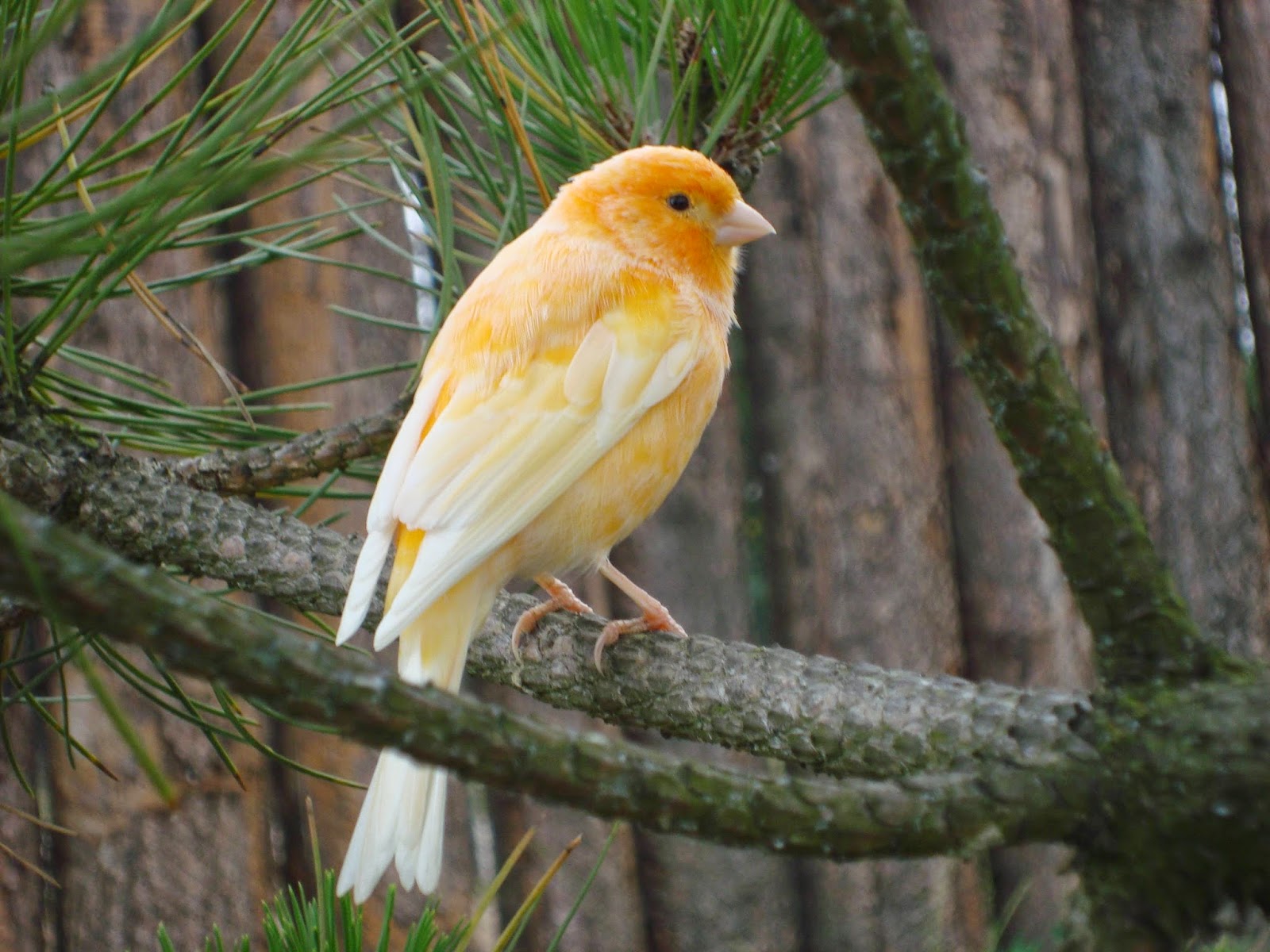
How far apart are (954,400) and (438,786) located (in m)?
1.84

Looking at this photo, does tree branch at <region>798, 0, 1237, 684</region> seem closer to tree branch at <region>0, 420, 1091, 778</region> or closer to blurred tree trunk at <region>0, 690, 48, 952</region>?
tree branch at <region>0, 420, 1091, 778</region>

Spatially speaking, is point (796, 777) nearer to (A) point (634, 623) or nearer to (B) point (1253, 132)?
(A) point (634, 623)

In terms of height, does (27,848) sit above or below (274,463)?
below

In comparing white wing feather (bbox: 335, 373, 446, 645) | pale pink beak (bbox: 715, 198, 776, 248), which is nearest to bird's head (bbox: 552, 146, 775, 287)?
pale pink beak (bbox: 715, 198, 776, 248)

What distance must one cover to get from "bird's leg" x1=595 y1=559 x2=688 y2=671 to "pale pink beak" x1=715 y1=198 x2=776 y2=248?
49 cm

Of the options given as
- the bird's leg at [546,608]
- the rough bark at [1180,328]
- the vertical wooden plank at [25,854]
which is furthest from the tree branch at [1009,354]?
the rough bark at [1180,328]

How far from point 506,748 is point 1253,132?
9.12ft

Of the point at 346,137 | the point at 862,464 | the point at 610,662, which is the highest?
the point at 346,137

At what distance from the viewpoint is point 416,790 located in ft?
3.96

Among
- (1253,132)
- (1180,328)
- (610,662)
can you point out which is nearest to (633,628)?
(610,662)

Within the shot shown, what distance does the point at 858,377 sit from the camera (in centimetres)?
270

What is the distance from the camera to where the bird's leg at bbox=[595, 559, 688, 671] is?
124 cm

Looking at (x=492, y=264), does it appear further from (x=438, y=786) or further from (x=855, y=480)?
(x=855, y=480)

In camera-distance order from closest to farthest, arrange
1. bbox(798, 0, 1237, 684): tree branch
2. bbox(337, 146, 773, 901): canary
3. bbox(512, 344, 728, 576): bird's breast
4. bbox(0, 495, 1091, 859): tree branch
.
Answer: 1. bbox(0, 495, 1091, 859): tree branch
2. bbox(798, 0, 1237, 684): tree branch
3. bbox(337, 146, 773, 901): canary
4. bbox(512, 344, 728, 576): bird's breast
